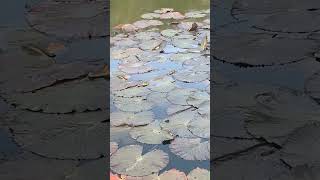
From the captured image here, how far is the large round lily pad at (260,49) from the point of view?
2.10 meters

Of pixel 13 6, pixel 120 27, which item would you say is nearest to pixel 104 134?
pixel 120 27

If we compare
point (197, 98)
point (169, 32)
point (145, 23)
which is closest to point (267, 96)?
point (197, 98)

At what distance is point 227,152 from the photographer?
149 cm

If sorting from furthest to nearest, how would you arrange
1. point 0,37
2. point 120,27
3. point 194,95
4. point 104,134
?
point 120,27 → point 0,37 → point 194,95 → point 104,134

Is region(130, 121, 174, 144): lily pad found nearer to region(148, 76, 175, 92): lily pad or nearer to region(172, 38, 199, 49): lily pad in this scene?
region(148, 76, 175, 92): lily pad

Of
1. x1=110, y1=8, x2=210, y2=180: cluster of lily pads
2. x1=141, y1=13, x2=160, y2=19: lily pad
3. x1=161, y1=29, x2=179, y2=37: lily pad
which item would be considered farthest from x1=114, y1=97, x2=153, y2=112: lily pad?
x1=141, y1=13, x2=160, y2=19: lily pad

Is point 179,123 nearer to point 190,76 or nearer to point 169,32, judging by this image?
point 190,76

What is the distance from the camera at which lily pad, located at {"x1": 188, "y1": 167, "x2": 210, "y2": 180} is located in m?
1.41

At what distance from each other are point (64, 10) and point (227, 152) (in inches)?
67.9

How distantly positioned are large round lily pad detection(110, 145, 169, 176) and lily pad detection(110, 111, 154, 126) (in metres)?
0.15

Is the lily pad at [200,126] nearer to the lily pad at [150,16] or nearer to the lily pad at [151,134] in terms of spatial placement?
the lily pad at [151,134]

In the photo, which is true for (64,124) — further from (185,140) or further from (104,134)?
(185,140)

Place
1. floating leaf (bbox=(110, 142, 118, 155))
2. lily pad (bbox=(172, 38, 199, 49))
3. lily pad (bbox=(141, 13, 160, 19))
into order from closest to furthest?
floating leaf (bbox=(110, 142, 118, 155))
lily pad (bbox=(172, 38, 199, 49))
lily pad (bbox=(141, 13, 160, 19))

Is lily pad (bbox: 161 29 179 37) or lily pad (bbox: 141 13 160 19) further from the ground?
lily pad (bbox: 141 13 160 19)
